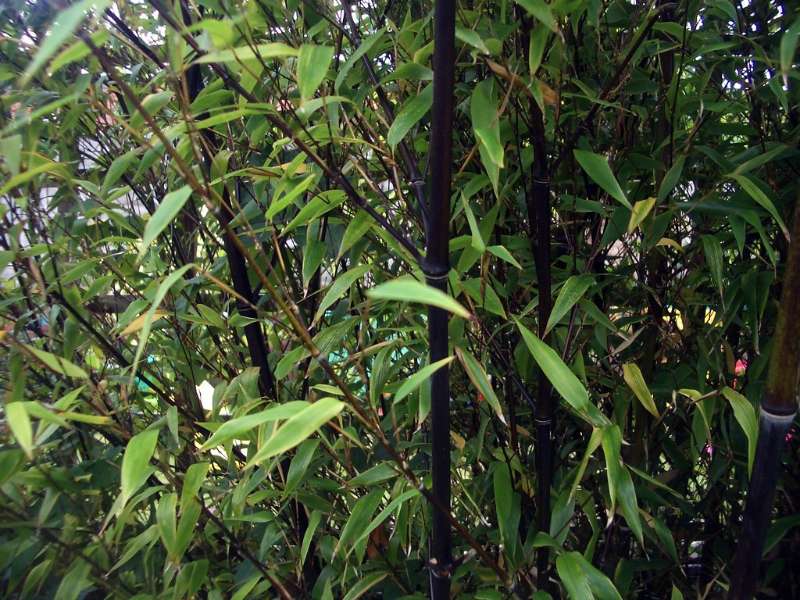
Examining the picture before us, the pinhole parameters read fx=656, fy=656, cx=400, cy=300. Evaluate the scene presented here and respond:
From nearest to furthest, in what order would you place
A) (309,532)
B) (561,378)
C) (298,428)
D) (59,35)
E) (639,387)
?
(59,35) < (298,428) < (561,378) < (639,387) < (309,532)

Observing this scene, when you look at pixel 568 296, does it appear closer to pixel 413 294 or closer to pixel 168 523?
pixel 413 294

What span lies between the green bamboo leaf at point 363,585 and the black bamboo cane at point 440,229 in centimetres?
19

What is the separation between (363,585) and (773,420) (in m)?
0.50

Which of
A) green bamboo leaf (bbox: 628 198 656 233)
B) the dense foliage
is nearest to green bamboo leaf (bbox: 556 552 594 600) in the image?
the dense foliage

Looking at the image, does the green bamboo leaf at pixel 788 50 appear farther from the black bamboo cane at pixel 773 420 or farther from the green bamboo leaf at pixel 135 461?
the green bamboo leaf at pixel 135 461

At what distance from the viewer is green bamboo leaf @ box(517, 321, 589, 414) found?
57 cm

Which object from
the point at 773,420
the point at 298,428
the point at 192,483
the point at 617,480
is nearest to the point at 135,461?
the point at 192,483

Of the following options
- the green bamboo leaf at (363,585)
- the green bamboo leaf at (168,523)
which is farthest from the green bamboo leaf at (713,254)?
the green bamboo leaf at (168,523)

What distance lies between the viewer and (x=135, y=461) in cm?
62

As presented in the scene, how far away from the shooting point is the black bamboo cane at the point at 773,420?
562mm

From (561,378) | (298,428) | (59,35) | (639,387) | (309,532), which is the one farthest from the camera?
(309,532)

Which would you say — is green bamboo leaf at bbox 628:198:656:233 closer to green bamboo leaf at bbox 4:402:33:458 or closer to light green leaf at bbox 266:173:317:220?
light green leaf at bbox 266:173:317:220

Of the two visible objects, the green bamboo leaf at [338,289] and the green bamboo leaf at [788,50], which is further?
the green bamboo leaf at [338,289]

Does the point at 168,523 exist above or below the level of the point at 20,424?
below
